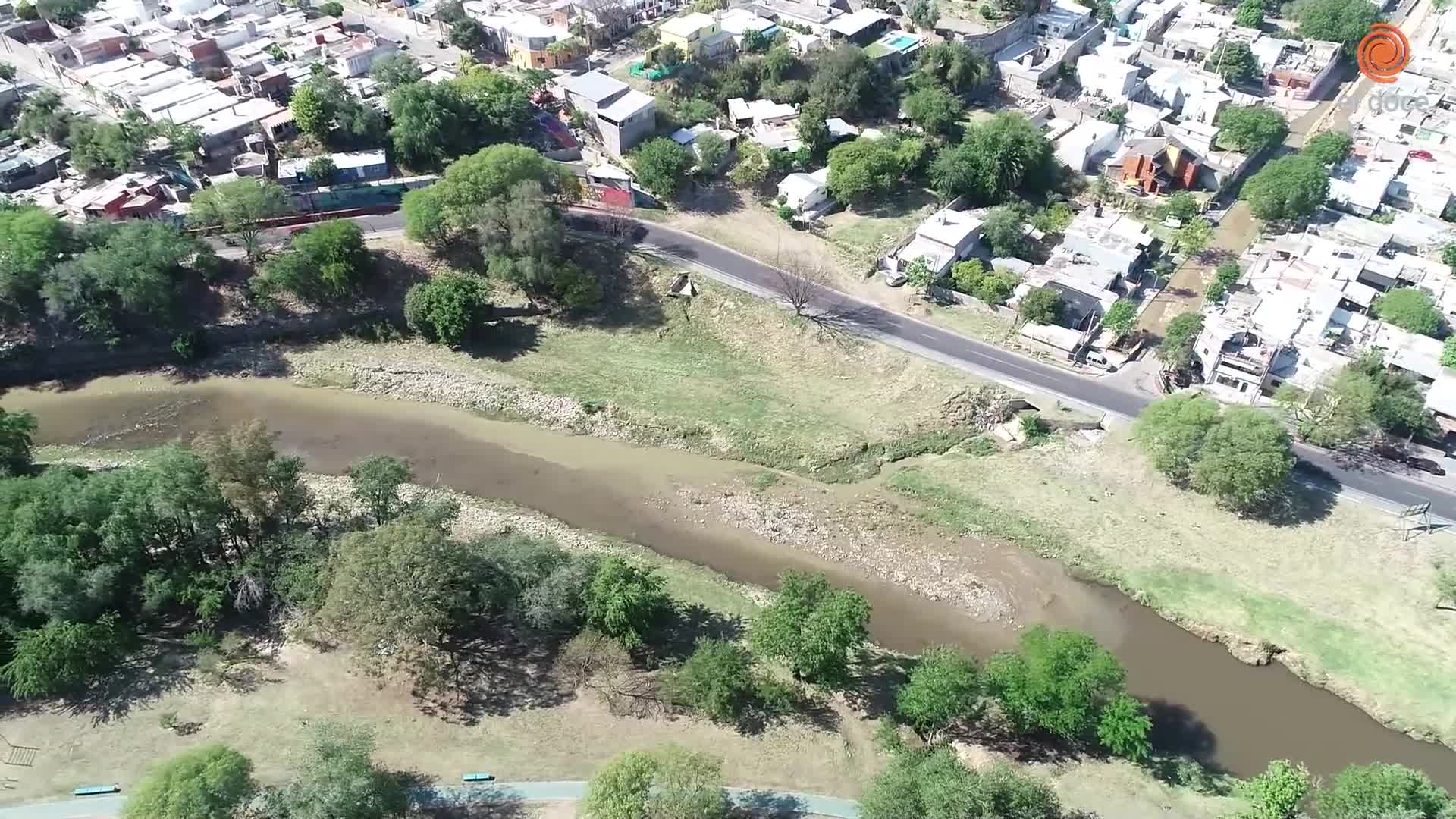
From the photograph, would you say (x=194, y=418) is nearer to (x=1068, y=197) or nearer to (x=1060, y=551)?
(x=1060, y=551)

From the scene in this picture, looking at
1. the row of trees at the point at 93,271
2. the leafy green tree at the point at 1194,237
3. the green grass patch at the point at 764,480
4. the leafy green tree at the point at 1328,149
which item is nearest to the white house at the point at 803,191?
the green grass patch at the point at 764,480

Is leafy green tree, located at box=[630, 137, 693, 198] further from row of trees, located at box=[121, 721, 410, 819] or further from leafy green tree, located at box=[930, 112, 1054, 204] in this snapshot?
row of trees, located at box=[121, 721, 410, 819]

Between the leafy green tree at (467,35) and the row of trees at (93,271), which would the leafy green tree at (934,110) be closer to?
the leafy green tree at (467,35)

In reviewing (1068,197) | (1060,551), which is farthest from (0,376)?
(1068,197)

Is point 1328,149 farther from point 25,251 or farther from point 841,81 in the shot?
point 25,251

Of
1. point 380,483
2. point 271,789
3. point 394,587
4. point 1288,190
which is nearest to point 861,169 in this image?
→ point 1288,190

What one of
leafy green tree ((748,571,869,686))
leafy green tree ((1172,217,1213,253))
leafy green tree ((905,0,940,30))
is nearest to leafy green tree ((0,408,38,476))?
leafy green tree ((748,571,869,686))

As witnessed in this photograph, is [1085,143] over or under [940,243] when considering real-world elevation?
over
